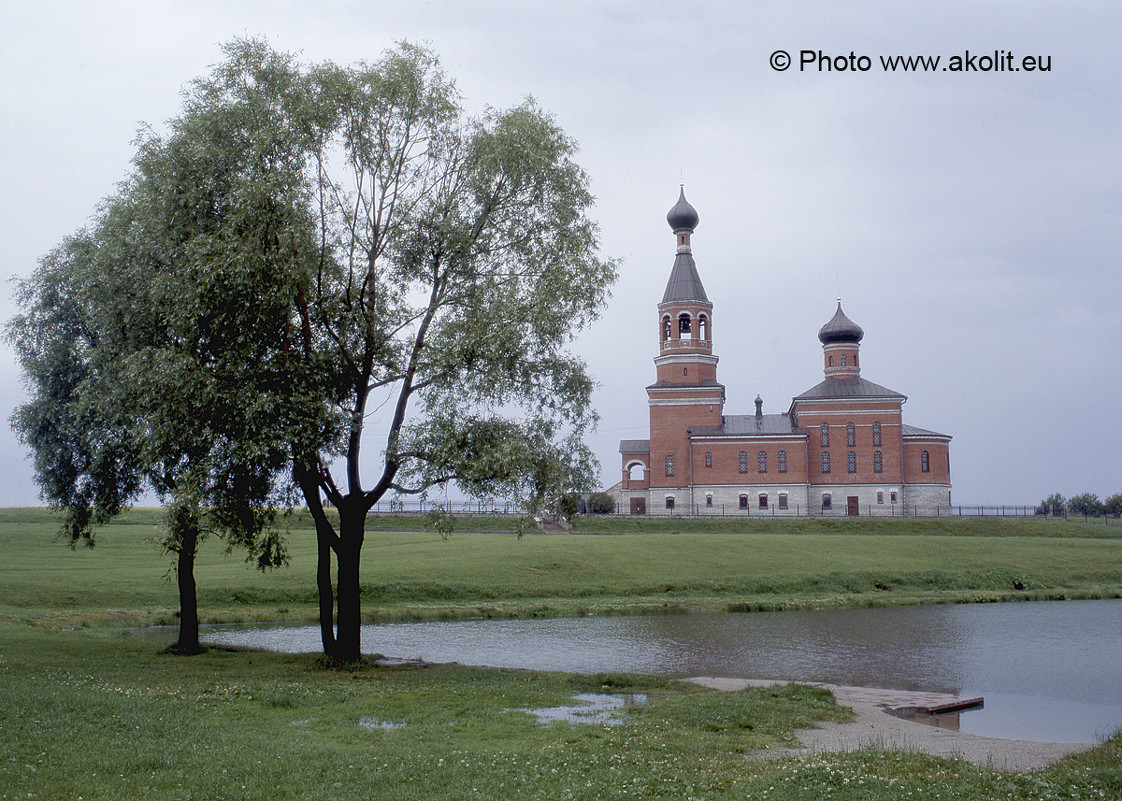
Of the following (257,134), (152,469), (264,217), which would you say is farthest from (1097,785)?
(152,469)

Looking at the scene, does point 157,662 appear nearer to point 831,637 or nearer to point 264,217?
point 264,217

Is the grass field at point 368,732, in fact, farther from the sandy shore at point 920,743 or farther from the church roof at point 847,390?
the church roof at point 847,390

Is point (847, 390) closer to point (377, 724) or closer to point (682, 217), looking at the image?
point (682, 217)

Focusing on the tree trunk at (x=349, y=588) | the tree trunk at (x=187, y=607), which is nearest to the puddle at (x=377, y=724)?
the tree trunk at (x=349, y=588)

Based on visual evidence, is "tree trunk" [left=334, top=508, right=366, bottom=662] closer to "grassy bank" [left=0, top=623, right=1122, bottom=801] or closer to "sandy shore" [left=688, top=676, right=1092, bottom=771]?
"grassy bank" [left=0, top=623, right=1122, bottom=801]

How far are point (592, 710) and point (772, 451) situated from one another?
75.3 metres

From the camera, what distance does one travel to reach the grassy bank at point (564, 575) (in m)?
39.3

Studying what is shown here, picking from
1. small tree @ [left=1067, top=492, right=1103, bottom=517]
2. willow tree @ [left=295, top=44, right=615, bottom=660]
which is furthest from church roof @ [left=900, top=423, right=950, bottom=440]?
willow tree @ [left=295, top=44, right=615, bottom=660]

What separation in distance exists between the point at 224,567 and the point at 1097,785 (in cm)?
4666

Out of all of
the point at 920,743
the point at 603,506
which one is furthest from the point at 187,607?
the point at 603,506

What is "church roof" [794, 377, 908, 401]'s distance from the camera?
89.0 metres

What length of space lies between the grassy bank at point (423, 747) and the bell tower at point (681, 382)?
70.3 metres

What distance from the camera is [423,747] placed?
12.4m

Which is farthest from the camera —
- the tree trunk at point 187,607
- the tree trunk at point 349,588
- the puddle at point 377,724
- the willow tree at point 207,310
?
the tree trunk at point 187,607
